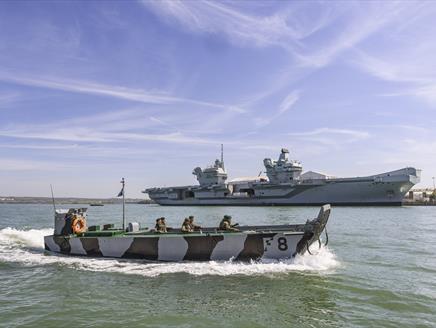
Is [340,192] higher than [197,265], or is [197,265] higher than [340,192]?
[340,192]

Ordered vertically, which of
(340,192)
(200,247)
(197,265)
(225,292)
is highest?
(340,192)

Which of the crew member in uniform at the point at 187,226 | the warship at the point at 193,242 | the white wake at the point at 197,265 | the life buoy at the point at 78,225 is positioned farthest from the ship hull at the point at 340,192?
the life buoy at the point at 78,225

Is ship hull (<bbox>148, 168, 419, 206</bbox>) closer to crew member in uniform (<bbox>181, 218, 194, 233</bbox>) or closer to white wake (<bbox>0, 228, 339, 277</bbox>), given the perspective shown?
white wake (<bbox>0, 228, 339, 277</bbox>)

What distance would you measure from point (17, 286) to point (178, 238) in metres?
5.20

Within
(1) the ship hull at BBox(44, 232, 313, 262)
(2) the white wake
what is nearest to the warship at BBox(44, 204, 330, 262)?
(1) the ship hull at BBox(44, 232, 313, 262)

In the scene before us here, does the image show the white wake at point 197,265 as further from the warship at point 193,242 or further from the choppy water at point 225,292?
the warship at point 193,242

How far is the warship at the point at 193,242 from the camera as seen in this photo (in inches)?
535

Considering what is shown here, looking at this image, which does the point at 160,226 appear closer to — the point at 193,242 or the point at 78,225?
the point at 193,242

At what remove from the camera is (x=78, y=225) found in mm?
17328

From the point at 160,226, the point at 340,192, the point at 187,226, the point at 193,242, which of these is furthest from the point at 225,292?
the point at 340,192

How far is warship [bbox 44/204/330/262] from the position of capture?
13594 millimetres

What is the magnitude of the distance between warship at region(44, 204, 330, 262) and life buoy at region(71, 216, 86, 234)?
0.13 ft

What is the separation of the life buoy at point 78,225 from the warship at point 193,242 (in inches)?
1.6

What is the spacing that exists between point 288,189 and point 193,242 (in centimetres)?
5643
